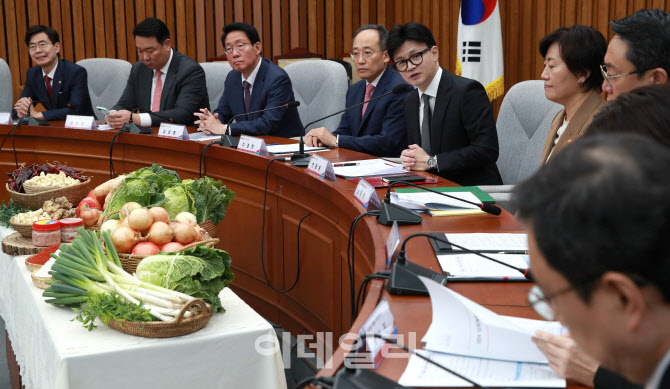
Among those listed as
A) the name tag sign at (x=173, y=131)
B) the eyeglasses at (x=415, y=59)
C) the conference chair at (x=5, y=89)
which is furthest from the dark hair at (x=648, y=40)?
the conference chair at (x=5, y=89)

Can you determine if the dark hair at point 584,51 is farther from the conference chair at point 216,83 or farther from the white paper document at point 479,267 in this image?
the conference chair at point 216,83

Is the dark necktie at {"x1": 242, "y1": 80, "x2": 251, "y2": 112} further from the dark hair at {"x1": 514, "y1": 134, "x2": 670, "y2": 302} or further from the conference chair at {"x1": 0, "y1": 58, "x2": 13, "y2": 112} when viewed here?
the dark hair at {"x1": 514, "y1": 134, "x2": 670, "y2": 302}

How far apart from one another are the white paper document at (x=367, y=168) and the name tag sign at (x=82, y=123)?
2.00 metres

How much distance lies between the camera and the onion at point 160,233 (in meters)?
1.99

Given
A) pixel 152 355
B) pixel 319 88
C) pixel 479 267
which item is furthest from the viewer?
pixel 319 88

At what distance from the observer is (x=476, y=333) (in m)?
0.99

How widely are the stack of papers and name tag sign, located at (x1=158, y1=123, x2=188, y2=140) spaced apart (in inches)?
111

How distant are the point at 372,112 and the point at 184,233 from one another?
1841 mm

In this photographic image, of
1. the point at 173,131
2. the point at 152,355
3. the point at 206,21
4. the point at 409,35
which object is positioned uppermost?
the point at 206,21

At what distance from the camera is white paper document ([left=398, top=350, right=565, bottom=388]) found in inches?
36.0

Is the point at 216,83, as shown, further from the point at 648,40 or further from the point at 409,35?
the point at 648,40

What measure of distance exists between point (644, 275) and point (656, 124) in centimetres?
70

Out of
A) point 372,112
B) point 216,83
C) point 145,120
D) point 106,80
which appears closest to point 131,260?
point 372,112

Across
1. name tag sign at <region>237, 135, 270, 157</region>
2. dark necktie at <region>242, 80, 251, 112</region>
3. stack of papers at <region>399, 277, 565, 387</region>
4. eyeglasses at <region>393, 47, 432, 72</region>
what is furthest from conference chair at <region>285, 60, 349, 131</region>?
stack of papers at <region>399, 277, 565, 387</region>
